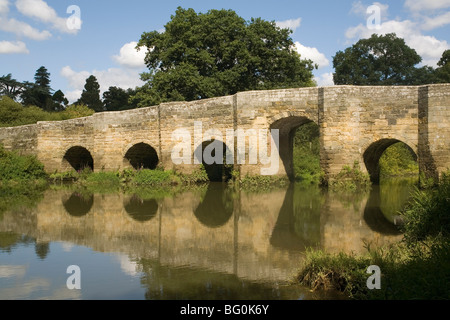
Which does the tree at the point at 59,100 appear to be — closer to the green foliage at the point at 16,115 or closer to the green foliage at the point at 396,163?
the green foliage at the point at 16,115

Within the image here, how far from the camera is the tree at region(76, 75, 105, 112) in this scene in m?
44.1

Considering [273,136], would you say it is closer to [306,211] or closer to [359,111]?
[359,111]

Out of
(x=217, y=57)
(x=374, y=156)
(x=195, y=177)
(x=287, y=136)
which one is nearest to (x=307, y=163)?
(x=287, y=136)

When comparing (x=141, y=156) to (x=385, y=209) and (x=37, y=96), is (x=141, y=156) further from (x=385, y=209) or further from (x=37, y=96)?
(x=37, y=96)

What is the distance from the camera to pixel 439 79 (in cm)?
3469

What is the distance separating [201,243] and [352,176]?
854 centimetres

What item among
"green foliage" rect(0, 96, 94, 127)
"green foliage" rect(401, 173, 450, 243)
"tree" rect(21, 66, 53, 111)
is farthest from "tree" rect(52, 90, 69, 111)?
"green foliage" rect(401, 173, 450, 243)

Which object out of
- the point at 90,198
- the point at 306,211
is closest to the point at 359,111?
the point at 306,211

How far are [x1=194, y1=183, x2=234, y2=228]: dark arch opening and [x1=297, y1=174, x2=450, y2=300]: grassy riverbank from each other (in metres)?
3.73

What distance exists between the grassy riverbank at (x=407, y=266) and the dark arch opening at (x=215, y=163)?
41.5 ft

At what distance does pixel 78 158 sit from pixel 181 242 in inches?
644

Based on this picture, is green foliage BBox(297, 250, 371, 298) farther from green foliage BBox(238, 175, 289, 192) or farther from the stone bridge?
green foliage BBox(238, 175, 289, 192)

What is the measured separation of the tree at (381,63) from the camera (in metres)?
38.5
